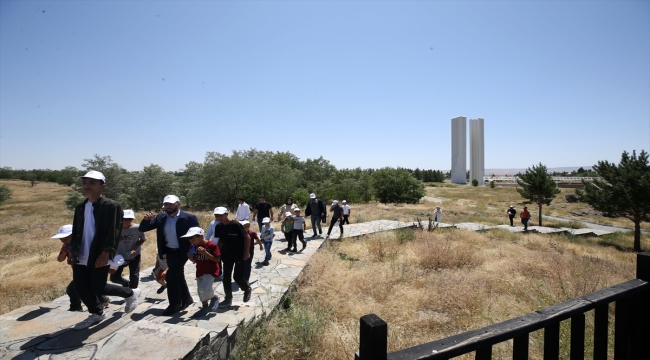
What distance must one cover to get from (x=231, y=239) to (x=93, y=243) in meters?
1.76

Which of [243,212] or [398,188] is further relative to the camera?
[398,188]

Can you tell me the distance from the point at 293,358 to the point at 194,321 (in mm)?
1345

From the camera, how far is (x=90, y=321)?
3.35 meters

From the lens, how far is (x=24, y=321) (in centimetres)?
349

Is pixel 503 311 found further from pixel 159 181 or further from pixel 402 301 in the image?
pixel 159 181

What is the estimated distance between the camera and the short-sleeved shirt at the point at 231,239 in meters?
4.68

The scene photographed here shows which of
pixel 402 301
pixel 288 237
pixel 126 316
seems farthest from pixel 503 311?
pixel 126 316

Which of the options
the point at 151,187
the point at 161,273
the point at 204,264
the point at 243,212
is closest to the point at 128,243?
the point at 161,273

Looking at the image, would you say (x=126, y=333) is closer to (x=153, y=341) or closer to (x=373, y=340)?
(x=153, y=341)

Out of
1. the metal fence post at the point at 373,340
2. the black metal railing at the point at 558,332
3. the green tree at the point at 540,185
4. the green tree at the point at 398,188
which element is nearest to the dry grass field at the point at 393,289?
the black metal railing at the point at 558,332

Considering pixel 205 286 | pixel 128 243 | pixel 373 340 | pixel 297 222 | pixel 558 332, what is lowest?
pixel 205 286

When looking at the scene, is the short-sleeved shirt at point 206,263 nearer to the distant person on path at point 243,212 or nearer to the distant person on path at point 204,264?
the distant person on path at point 204,264

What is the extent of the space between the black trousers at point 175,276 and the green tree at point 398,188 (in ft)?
118

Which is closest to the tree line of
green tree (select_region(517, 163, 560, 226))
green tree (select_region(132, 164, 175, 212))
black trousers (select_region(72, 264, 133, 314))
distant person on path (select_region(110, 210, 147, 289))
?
green tree (select_region(132, 164, 175, 212))
